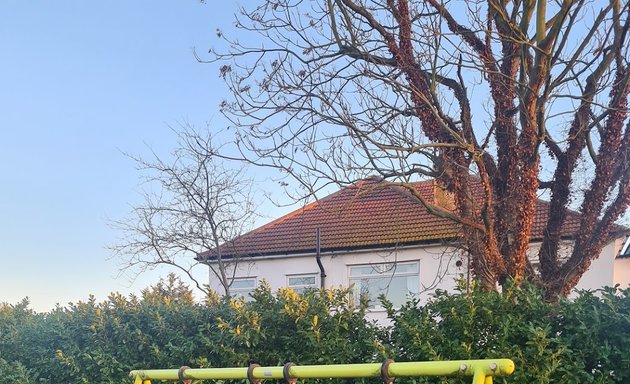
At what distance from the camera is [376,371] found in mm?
2719

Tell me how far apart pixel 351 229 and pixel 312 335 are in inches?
438

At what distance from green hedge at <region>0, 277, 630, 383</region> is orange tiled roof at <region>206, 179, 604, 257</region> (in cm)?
821

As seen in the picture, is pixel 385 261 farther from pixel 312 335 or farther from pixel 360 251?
pixel 312 335

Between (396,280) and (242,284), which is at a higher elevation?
(396,280)

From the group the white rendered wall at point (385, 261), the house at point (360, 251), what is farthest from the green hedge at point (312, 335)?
the house at point (360, 251)

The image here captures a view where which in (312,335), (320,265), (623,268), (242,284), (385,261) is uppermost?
(385,261)

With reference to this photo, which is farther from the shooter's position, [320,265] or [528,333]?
[320,265]

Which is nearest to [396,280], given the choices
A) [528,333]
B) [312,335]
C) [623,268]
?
[623,268]

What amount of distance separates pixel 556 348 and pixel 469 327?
539 mm

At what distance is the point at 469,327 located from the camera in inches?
158

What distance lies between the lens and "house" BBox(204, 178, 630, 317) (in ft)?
44.6

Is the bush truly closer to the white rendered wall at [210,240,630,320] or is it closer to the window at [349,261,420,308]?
the white rendered wall at [210,240,630,320]

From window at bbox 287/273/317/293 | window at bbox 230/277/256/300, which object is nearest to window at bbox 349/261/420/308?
window at bbox 287/273/317/293

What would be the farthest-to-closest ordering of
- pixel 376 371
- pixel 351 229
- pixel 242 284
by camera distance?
pixel 242 284 → pixel 351 229 → pixel 376 371
